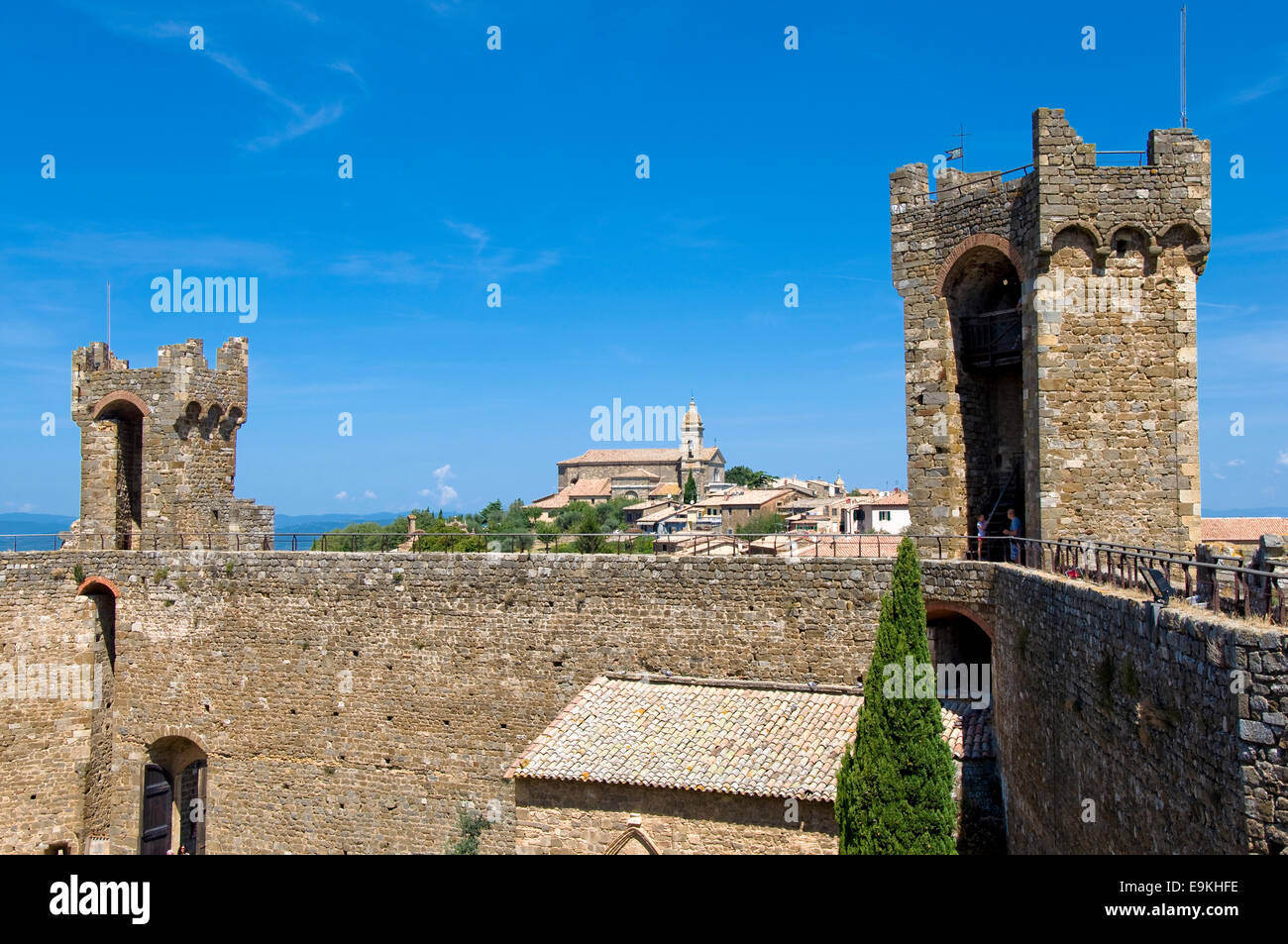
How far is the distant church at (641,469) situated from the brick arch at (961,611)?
4895 inches

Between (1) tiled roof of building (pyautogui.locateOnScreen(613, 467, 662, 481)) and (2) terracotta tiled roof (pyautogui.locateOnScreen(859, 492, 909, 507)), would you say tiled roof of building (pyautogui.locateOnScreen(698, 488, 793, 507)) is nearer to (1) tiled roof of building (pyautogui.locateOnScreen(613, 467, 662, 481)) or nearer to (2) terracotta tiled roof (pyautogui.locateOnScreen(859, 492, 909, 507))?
(2) terracotta tiled roof (pyautogui.locateOnScreen(859, 492, 909, 507))

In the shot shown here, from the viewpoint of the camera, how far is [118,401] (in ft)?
73.0

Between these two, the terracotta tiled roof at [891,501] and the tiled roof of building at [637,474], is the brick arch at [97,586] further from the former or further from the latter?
the tiled roof of building at [637,474]

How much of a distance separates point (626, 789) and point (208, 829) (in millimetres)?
10259

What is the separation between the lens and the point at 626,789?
13.4m

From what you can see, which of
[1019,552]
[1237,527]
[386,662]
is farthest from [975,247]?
[1237,527]

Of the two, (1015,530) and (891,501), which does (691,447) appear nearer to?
(891,501)

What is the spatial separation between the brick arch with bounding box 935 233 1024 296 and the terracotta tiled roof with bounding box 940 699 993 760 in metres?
6.83

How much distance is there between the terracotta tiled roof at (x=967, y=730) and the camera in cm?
1383

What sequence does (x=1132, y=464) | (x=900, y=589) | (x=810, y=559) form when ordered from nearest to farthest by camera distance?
(x=900, y=589) → (x=1132, y=464) → (x=810, y=559)

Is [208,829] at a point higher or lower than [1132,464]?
lower

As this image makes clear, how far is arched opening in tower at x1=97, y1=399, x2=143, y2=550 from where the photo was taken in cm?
2272
